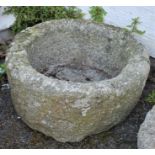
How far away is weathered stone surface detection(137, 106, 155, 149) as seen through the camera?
2.08 m

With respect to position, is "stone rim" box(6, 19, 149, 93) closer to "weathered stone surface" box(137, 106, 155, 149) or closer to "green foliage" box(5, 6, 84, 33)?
"weathered stone surface" box(137, 106, 155, 149)

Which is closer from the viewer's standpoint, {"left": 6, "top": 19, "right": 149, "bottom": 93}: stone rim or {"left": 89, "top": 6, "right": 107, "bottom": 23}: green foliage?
{"left": 6, "top": 19, "right": 149, "bottom": 93}: stone rim

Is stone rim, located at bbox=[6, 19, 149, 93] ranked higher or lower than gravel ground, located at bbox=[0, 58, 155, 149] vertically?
higher

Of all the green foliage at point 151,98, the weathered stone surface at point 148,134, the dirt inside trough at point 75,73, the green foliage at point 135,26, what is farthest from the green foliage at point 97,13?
the weathered stone surface at point 148,134

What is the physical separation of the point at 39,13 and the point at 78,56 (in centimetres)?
51

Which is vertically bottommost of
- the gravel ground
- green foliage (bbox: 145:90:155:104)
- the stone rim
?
the gravel ground

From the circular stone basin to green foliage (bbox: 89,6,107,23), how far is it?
0.21 meters

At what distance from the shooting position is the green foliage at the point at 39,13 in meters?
3.18

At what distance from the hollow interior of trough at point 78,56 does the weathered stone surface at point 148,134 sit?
24.4 inches

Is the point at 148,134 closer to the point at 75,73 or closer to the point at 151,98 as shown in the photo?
the point at 151,98

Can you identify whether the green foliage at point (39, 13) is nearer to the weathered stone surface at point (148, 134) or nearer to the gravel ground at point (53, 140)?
the gravel ground at point (53, 140)

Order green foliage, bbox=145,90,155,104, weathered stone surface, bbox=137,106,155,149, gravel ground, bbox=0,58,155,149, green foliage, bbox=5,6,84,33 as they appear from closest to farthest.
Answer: weathered stone surface, bbox=137,106,155,149
gravel ground, bbox=0,58,155,149
green foliage, bbox=145,90,155,104
green foliage, bbox=5,6,84,33

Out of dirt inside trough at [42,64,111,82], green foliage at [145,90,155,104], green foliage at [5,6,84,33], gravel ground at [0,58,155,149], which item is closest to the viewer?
gravel ground at [0,58,155,149]


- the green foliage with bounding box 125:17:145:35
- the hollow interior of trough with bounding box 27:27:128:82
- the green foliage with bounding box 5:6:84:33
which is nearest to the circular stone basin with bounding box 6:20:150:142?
the hollow interior of trough with bounding box 27:27:128:82
